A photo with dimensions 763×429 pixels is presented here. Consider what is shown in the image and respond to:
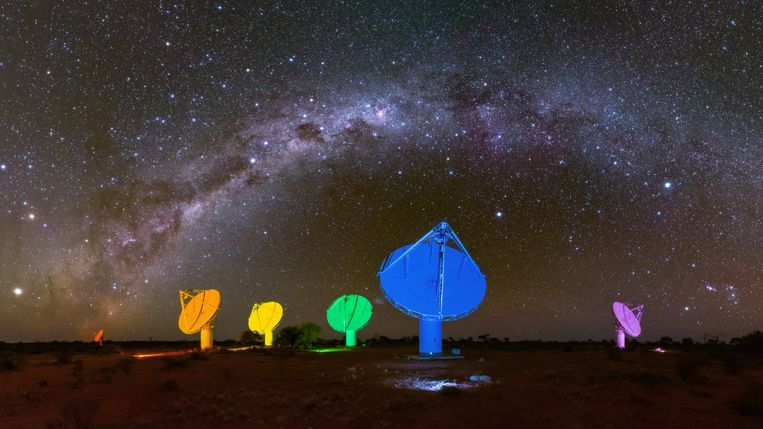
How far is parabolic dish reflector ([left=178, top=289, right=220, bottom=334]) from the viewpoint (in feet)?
130

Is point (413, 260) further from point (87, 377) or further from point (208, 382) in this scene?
point (87, 377)

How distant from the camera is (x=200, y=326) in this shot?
39.6 metres

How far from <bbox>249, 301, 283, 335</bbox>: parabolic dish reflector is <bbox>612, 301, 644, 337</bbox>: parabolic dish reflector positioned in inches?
1139

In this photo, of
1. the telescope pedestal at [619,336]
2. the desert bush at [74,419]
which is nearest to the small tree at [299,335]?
the telescope pedestal at [619,336]

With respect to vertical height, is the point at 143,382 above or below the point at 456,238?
below

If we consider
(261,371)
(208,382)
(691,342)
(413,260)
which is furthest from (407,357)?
(691,342)

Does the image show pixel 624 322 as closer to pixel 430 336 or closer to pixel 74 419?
pixel 430 336

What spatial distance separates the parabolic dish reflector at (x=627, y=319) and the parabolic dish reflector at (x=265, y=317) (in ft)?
94.9

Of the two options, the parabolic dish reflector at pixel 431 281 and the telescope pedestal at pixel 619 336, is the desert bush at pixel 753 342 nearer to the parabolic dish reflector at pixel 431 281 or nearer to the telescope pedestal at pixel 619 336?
the telescope pedestal at pixel 619 336

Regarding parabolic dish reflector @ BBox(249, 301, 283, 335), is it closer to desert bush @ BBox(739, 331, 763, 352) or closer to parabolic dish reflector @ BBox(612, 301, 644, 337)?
parabolic dish reflector @ BBox(612, 301, 644, 337)

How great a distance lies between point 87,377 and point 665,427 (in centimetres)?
2165

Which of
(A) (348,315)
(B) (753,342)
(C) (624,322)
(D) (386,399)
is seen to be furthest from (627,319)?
(D) (386,399)

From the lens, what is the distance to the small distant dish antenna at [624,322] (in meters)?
46.4

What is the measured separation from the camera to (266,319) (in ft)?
168
